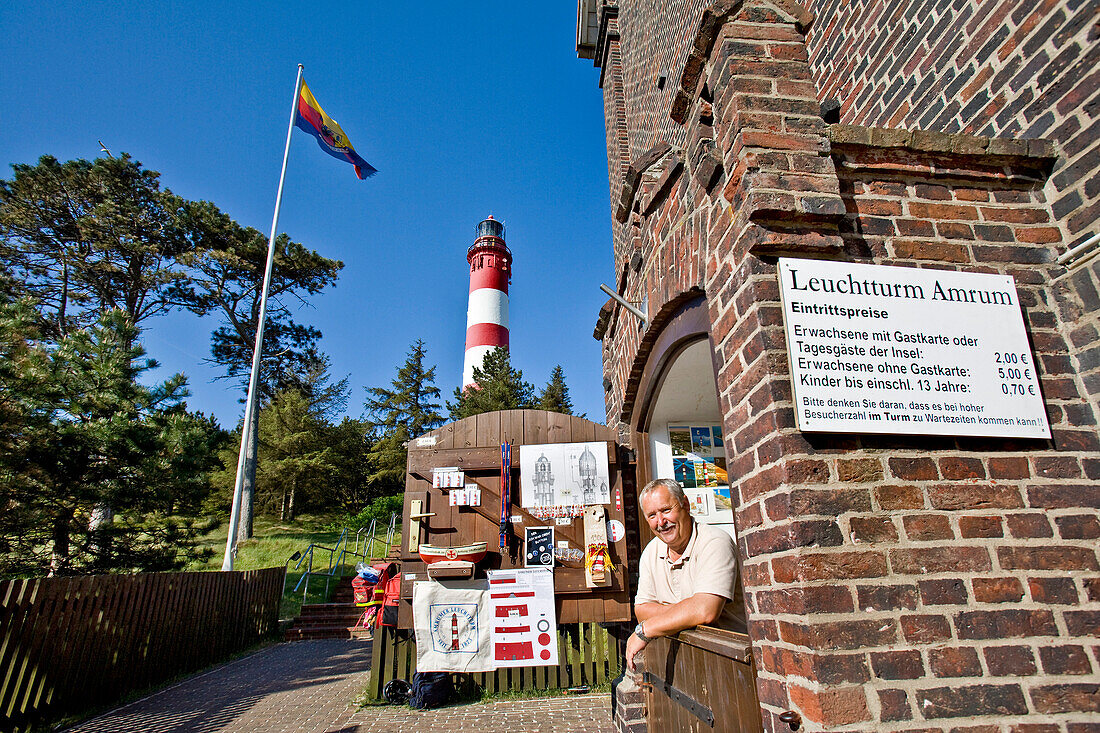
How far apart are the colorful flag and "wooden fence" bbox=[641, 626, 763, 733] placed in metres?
17.9

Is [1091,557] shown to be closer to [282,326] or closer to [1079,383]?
[1079,383]

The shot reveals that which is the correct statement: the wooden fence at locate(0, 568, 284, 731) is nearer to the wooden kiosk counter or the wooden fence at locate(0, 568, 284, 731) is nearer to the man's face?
the wooden kiosk counter

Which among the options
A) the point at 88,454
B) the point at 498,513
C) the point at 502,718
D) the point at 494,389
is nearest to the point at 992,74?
the point at 498,513

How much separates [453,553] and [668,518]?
2.93m

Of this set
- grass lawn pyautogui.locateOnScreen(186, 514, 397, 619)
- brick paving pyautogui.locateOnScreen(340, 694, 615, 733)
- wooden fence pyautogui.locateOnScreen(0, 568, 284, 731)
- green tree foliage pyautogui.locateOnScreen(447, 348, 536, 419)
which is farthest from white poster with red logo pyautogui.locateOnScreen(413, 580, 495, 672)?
green tree foliage pyautogui.locateOnScreen(447, 348, 536, 419)

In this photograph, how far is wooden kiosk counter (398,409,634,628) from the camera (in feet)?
16.5

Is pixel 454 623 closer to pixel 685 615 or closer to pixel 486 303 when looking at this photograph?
pixel 685 615

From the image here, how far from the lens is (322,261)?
1048 inches

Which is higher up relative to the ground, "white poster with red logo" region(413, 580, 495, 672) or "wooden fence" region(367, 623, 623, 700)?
"white poster with red logo" region(413, 580, 495, 672)

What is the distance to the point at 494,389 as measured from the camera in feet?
92.1

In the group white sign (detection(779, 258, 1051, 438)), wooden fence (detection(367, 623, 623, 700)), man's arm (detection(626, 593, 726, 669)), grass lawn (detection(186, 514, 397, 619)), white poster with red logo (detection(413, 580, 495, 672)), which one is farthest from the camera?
grass lawn (detection(186, 514, 397, 619))

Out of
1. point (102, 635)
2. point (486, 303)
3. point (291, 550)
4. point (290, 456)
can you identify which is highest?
point (486, 303)

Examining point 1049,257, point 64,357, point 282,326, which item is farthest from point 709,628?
point 282,326

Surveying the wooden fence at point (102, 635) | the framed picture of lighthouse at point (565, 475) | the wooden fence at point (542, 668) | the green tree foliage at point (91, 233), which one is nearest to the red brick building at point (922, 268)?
the framed picture of lighthouse at point (565, 475)
